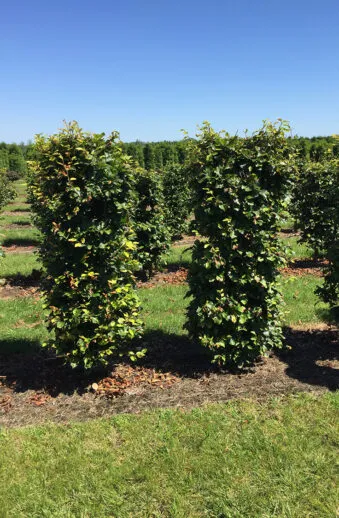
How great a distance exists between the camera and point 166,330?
7234 millimetres

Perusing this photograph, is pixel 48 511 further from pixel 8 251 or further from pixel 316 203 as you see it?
pixel 8 251

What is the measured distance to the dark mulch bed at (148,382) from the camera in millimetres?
4922

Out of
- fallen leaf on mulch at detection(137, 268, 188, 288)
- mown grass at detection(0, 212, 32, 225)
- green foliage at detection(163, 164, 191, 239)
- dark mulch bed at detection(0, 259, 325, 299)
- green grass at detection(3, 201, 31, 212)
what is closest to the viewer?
dark mulch bed at detection(0, 259, 325, 299)

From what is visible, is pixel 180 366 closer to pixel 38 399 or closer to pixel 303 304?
pixel 38 399

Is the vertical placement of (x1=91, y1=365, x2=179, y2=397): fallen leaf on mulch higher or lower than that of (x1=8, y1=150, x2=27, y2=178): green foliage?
lower

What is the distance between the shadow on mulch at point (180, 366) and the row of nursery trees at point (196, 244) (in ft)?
1.20

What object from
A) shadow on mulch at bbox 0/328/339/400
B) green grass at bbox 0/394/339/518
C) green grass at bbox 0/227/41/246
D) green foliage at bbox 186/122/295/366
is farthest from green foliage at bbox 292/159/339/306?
green grass at bbox 0/227/41/246

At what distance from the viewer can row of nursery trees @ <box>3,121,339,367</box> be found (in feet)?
16.5

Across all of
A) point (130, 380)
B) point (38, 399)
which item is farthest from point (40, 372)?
point (130, 380)

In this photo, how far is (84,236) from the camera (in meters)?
5.04

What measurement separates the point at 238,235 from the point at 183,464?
9.75ft

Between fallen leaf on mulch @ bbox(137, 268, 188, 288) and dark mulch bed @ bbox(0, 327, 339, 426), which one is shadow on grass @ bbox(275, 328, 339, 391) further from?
fallen leaf on mulch @ bbox(137, 268, 188, 288)

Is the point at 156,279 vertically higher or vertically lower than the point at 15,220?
lower

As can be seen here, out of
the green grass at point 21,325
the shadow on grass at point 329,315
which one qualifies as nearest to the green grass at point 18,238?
the green grass at point 21,325
